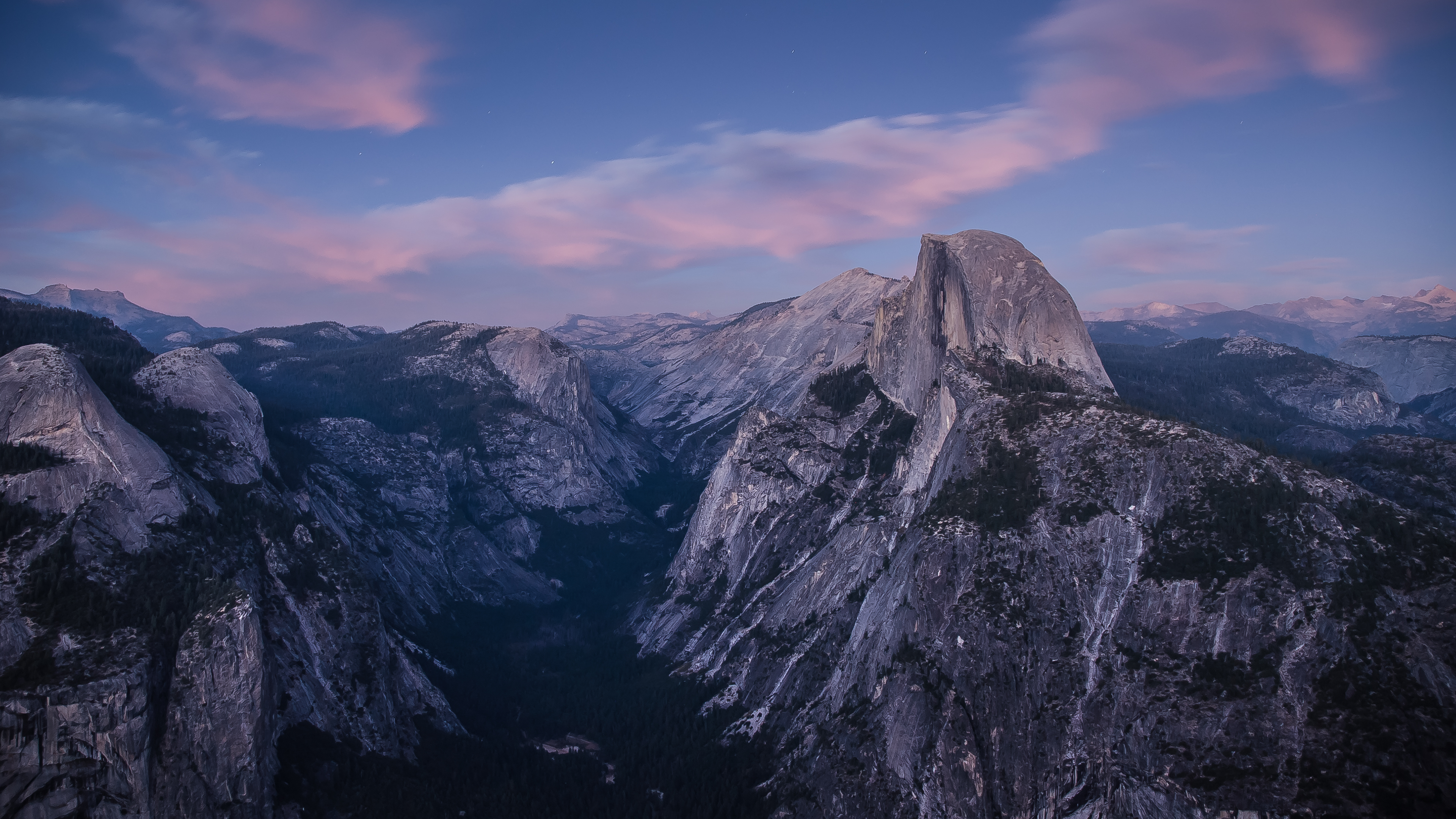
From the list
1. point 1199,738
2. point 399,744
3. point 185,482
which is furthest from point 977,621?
point 185,482

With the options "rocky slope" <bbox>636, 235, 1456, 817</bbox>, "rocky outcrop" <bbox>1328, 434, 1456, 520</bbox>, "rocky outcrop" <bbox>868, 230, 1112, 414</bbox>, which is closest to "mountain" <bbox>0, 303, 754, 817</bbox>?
"rocky slope" <bbox>636, 235, 1456, 817</bbox>

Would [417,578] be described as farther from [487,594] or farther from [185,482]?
[185,482]

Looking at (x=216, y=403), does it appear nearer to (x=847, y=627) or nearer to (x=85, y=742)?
(x=85, y=742)

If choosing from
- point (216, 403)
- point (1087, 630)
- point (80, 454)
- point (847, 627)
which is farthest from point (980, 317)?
point (80, 454)

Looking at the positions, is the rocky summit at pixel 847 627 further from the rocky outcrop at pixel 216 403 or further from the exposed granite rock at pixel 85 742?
the rocky outcrop at pixel 216 403

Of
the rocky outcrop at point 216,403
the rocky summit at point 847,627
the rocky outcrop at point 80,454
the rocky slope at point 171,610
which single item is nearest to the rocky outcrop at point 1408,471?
the rocky summit at point 847,627

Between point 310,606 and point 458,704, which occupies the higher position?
point 310,606

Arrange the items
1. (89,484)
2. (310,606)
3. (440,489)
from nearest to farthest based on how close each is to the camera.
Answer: (89,484), (310,606), (440,489)
